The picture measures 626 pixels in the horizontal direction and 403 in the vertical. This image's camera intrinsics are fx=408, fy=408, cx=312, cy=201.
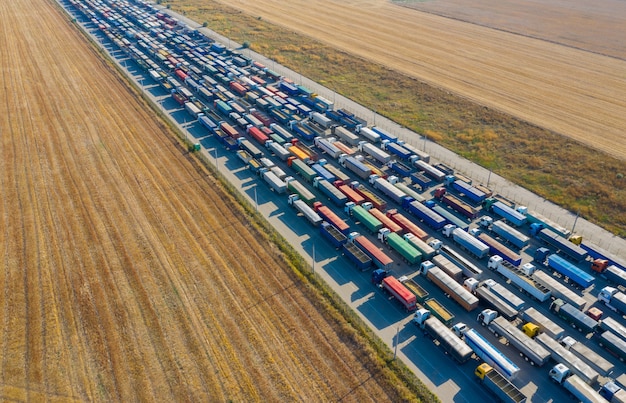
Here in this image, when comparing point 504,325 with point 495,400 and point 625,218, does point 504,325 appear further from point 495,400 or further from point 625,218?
point 625,218

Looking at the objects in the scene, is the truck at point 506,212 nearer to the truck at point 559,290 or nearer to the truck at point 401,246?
the truck at point 559,290

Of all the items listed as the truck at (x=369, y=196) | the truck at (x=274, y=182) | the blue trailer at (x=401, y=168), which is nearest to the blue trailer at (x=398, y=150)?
the blue trailer at (x=401, y=168)

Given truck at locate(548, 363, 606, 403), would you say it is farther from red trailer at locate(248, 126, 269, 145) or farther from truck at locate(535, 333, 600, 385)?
red trailer at locate(248, 126, 269, 145)

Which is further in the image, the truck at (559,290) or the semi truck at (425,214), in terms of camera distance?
the semi truck at (425,214)

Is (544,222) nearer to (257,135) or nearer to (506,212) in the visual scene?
(506,212)

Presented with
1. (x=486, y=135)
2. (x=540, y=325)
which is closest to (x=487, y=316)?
(x=540, y=325)

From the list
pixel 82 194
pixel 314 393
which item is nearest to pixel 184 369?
pixel 314 393
